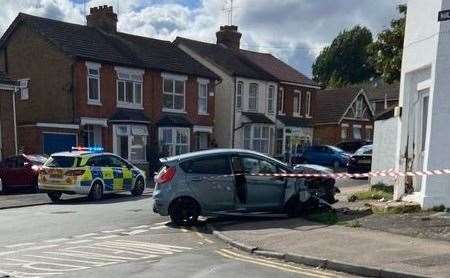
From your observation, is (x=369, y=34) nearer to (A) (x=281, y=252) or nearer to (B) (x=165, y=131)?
(B) (x=165, y=131)

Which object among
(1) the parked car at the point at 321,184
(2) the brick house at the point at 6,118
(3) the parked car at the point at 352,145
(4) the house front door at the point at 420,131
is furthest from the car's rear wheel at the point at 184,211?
(3) the parked car at the point at 352,145

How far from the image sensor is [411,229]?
33.3ft

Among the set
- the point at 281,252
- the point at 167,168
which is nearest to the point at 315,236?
the point at 281,252

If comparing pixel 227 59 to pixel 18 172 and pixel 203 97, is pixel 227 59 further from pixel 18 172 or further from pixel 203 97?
pixel 18 172

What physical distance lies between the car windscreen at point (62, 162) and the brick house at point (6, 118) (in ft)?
25.3

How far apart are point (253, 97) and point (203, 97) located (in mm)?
4965

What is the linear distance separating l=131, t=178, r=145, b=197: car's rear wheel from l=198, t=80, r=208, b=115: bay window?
1521 cm

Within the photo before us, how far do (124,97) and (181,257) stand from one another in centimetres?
2331

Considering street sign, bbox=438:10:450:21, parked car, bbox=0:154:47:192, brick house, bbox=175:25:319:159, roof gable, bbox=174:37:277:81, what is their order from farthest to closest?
roof gable, bbox=174:37:277:81, brick house, bbox=175:25:319:159, parked car, bbox=0:154:47:192, street sign, bbox=438:10:450:21

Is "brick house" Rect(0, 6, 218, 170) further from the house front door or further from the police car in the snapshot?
the house front door

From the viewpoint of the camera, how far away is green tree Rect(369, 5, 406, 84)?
2178 centimetres

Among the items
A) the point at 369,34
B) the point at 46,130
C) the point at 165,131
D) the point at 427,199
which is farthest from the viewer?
the point at 369,34

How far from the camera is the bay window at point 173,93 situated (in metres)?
33.5

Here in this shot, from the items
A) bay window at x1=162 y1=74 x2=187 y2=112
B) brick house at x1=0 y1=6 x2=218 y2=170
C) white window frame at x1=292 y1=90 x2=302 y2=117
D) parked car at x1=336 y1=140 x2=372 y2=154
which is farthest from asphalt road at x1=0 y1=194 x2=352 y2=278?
white window frame at x1=292 y1=90 x2=302 y2=117
